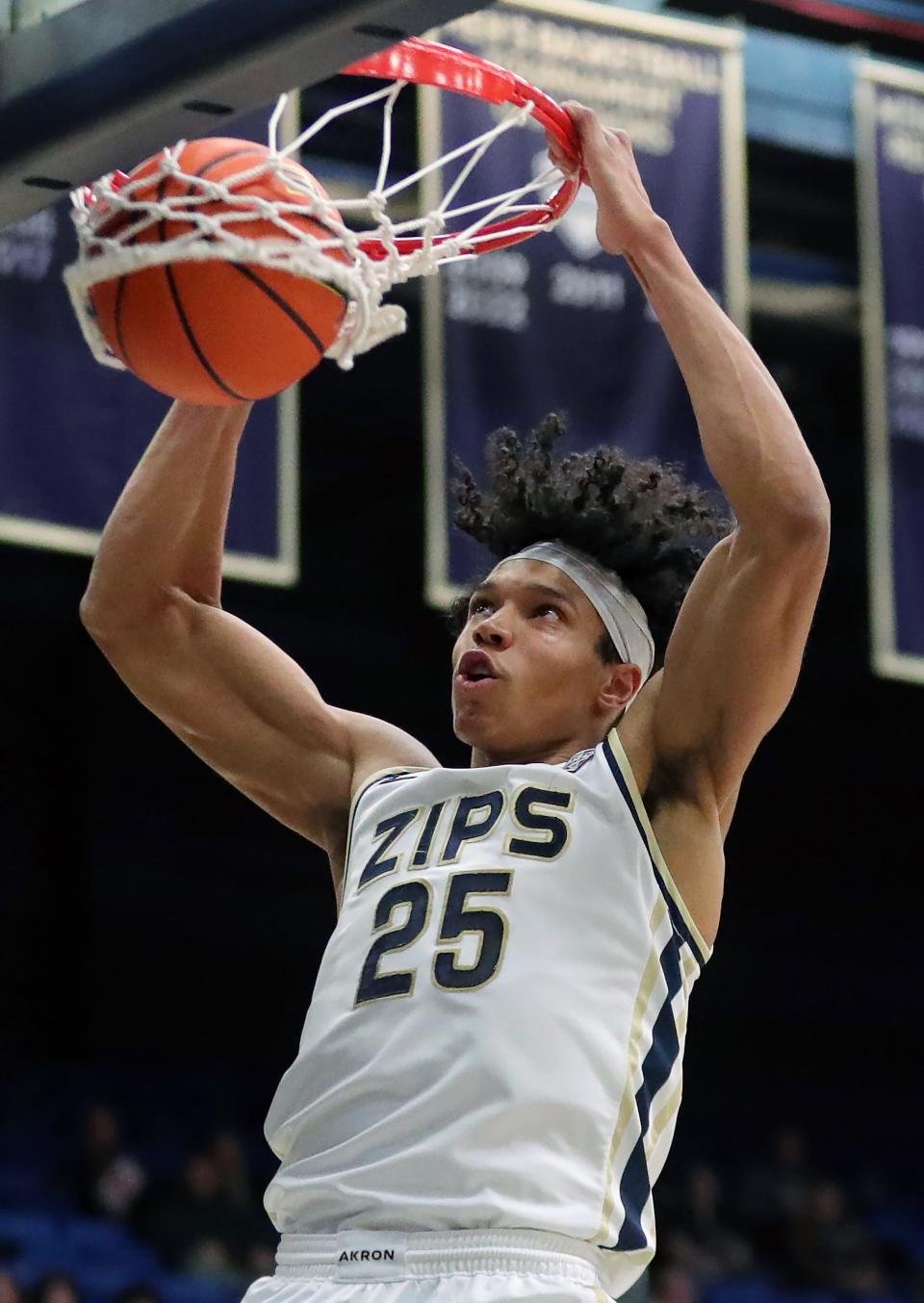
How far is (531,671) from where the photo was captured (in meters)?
3.52

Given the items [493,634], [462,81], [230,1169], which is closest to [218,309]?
[462,81]

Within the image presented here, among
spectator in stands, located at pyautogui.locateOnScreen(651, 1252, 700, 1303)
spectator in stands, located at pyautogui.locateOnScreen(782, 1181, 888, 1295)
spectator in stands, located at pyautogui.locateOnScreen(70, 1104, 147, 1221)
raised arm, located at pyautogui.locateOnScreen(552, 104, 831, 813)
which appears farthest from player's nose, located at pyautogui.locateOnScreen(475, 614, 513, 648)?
spectator in stands, located at pyautogui.locateOnScreen(782, 1181, 888, 1295)

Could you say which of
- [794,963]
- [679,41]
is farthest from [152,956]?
[679,41]

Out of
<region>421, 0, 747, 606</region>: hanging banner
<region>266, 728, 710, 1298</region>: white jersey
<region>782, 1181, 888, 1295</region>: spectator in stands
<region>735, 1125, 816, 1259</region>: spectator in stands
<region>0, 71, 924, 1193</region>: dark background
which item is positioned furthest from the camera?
<region>735, 1125, 816, 1259</region>: spectator in stands

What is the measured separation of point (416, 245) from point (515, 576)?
575 mm

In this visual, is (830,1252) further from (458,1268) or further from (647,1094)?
(458,1268)

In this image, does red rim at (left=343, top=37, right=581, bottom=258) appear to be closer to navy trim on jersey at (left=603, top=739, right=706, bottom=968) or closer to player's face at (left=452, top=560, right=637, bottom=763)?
player's face at (left=452, top=560, right=637, bottom=763)

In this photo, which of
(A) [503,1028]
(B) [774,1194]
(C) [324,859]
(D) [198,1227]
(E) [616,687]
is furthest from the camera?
(C) [324,859]

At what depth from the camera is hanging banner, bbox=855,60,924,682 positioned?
8195mm

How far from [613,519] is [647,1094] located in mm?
1066

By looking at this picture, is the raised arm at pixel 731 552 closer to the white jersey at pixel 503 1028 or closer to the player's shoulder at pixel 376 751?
the white jersey at pixel 503 1028

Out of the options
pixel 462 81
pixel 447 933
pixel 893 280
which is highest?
pixel 893 280

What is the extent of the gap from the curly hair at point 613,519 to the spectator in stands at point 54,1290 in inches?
191

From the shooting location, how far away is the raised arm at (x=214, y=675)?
3.66m
